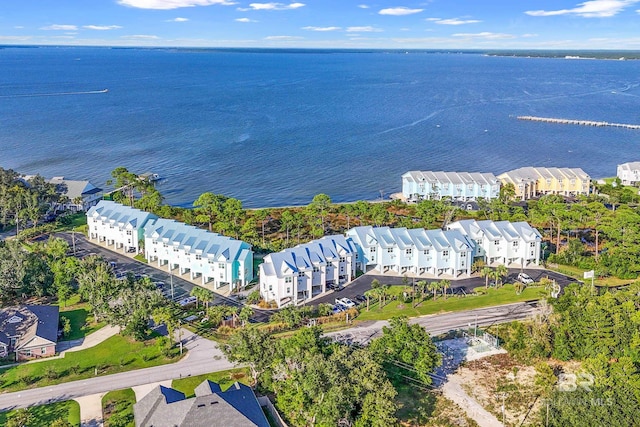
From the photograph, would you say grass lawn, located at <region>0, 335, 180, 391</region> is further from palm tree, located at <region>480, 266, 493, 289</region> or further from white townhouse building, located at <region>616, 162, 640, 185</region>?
white townhouse building, located at <region>616, 162, 640, 185</region>

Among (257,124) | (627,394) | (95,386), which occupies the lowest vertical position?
(95,386)

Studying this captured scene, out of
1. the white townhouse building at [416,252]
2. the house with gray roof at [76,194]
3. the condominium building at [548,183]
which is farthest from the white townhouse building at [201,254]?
the condominium building at [548,183]

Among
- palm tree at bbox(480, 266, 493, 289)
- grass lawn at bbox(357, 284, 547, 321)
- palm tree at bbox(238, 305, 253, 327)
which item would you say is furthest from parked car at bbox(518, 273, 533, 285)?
palm tree at bbox(238, 305, 253, 327)

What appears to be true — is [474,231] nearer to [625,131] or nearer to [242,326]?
[242,326]

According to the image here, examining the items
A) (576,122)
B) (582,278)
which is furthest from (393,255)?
(576,122)

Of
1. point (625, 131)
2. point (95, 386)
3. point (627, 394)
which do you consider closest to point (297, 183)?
point (95, 386)

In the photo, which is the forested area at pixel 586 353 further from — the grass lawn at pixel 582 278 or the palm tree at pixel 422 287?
the palm tree at pixel 422 287
